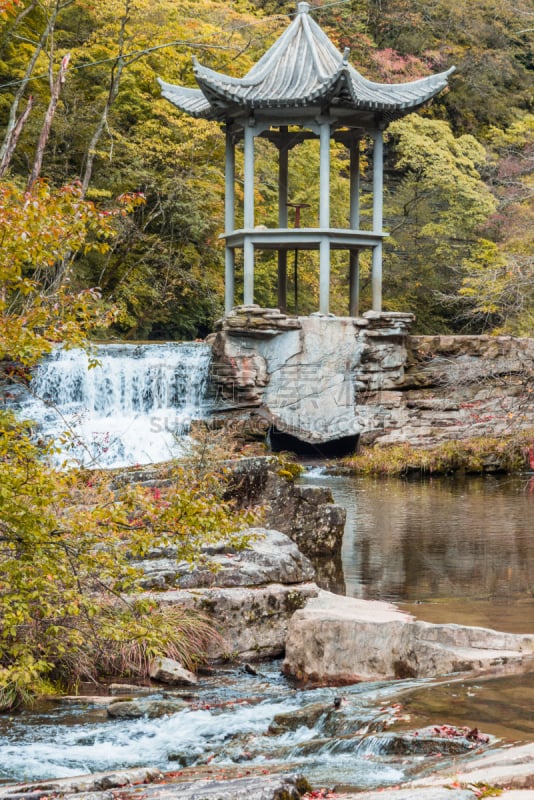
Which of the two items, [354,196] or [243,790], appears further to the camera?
[354,196]

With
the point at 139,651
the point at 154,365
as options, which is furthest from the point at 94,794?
the point at 154,365

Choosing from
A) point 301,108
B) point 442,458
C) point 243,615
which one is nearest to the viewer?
point 243,615

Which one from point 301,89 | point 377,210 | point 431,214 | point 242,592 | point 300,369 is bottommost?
point 242,592

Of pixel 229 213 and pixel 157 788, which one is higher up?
pixel 229 213

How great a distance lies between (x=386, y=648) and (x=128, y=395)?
13.3 meters

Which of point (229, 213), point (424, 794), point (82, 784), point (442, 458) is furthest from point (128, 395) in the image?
point (424, 794)

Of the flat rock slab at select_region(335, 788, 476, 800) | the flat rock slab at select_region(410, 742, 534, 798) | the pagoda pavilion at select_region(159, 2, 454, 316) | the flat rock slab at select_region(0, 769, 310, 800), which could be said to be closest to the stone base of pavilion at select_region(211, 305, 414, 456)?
the pagoda pavilion at select_region(159, 2, 454, 316)

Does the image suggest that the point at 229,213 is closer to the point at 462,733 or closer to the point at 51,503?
the point at 51,503

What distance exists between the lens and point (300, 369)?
823 inches

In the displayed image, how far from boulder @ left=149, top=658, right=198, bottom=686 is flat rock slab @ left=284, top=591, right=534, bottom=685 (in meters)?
0.75

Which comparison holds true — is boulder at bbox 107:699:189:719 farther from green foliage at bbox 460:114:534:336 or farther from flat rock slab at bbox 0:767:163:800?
green foliage at bbox 460:114:534:336

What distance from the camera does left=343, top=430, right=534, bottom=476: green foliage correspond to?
67.2ft

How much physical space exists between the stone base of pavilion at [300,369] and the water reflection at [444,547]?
6.30 feet

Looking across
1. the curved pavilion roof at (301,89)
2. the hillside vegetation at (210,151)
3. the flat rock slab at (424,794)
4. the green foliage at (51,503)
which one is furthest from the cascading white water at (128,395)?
the flat rock slab at (424,794)
